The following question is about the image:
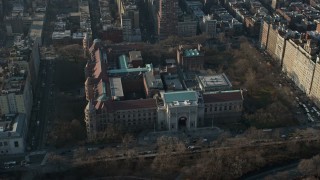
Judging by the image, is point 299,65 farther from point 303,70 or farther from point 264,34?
point 264,34

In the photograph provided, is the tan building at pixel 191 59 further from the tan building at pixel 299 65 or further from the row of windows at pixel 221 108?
the row of windows at pixel 221 108

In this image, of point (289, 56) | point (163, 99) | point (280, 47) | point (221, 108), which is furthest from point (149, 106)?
point (280, 47)

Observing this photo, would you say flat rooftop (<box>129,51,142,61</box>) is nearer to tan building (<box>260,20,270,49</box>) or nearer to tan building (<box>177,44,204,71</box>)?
tan building (<box>177,44,204,71</box>)

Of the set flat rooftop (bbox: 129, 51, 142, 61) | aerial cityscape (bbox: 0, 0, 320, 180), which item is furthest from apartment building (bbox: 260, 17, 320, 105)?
flat rooftop (bbox: 129, 51, 142, 61)

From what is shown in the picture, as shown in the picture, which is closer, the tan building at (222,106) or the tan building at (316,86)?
the tan building at (222,106)

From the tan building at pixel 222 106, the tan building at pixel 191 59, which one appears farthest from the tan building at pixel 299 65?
the tan building at pixel 191 59

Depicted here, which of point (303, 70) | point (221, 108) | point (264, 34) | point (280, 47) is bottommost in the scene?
point (221, 108)

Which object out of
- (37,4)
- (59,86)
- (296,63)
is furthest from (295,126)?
(37,4)
